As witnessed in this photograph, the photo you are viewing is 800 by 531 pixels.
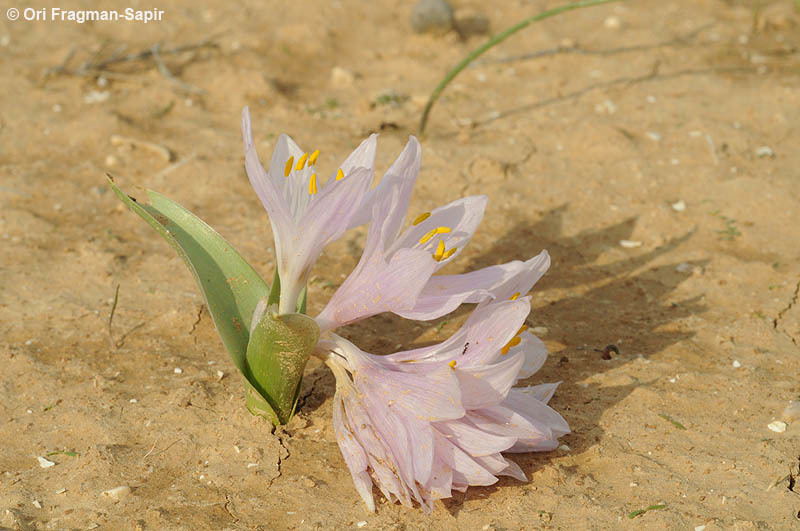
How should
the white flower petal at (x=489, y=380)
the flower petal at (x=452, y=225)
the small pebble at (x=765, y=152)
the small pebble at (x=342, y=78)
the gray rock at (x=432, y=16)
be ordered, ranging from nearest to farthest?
the white flower petal at (x=489, y=380)
the flower petal at (x=452, y=225)
the small pebble at (x=765, y=152)
the small pebble at (x=342, y=78)
the gray rock at (x=432, y=16)

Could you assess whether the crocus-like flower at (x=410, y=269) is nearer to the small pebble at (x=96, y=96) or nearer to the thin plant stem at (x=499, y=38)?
the thin plant stem at (x=499, y=38)

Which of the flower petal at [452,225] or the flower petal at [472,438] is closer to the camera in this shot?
the flower petal at [472,438]

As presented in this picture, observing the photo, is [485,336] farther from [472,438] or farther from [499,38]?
[499,38]

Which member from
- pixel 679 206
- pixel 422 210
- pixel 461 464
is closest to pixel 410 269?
pixel 461 464

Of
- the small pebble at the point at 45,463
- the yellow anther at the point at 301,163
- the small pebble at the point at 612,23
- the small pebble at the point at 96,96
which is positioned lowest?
the small pebble at the point at 612,23

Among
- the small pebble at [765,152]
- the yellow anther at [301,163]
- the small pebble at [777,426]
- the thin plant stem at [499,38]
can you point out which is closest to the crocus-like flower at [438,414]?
the yellow anther at [301,163]

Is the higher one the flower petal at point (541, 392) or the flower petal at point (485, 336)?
the flower petal at point (485, 336)

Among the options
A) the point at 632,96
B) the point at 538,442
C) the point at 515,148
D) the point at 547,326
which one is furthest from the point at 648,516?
the point at 632,96
